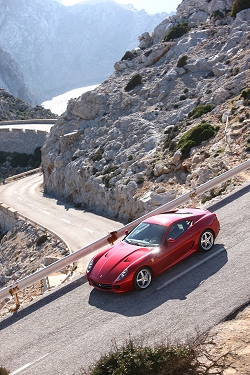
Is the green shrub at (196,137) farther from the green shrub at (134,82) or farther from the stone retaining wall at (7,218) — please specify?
the stone retaining wall at (7,218)

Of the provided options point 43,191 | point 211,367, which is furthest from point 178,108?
point 211,367

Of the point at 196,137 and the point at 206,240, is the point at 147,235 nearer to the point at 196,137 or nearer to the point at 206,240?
the point at 206,240

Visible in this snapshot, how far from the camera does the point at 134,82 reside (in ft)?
127

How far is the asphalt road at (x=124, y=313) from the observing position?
8547 mm

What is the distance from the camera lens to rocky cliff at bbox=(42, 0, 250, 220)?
80.8 ft

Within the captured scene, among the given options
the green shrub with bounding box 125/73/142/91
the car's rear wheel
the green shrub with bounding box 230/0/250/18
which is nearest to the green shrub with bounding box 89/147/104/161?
the green shrub with bounding box 125/73/142/91

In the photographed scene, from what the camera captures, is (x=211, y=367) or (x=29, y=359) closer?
(x=211, y=367)

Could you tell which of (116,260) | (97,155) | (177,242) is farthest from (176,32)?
(116,260)

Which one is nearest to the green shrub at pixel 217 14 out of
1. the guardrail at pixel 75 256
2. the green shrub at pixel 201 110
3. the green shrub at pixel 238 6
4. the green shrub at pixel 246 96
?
the green shrub at pixel 238 6

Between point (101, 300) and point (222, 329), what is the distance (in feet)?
11.4

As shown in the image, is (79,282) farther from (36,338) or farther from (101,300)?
(36,338)

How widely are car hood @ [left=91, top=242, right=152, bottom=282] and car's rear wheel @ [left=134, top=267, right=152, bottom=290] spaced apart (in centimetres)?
30

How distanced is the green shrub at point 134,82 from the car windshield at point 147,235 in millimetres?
28396

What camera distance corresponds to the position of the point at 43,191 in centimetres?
4356
